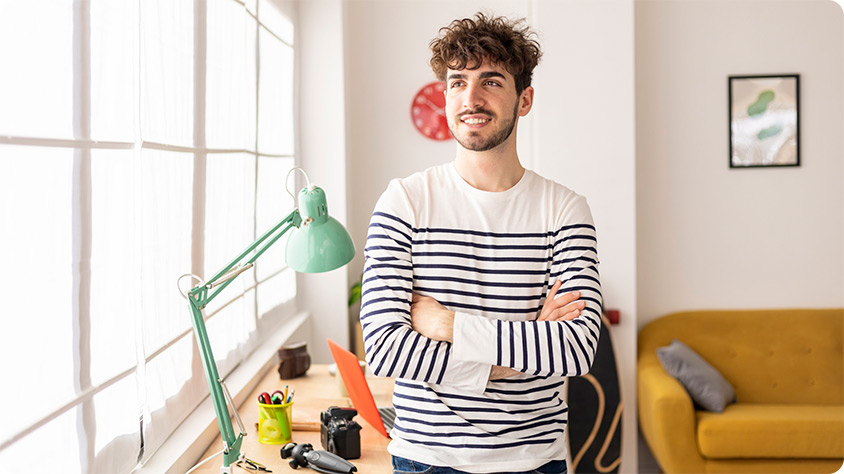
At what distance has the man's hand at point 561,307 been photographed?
160 centimetres

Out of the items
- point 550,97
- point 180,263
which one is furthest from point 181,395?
point 550,97

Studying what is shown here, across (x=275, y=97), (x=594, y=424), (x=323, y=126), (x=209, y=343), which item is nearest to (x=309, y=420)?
(x=209, y=343)

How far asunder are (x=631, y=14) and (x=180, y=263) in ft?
9.48

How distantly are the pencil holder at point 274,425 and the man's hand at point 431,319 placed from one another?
716mm

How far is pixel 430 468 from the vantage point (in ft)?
5.11

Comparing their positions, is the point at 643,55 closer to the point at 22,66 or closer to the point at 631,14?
the point at 631,14

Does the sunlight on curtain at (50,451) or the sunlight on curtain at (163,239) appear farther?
the sunlight on curtain at (163,239)

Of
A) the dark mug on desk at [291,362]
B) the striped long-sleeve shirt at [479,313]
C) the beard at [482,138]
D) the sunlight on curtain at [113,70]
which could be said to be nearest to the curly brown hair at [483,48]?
the beard at [482,138]

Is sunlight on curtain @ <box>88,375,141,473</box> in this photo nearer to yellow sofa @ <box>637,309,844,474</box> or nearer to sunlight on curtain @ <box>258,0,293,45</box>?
sunlight on curtain @ <box>258,0,293,45</box>

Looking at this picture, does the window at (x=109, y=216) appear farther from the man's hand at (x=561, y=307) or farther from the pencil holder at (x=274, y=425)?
the man's hand at (x=561, y=307)

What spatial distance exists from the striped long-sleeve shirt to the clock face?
271cm

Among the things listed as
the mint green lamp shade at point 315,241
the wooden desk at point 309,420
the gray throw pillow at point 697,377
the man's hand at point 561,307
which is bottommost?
the gray throw pillow at point 697,377

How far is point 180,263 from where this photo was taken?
214 cm

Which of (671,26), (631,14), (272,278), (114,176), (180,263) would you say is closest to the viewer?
(114,176)
